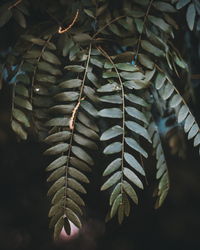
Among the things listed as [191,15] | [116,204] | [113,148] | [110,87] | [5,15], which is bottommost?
[116,204]

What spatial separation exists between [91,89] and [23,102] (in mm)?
151

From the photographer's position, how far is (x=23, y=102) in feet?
2.67

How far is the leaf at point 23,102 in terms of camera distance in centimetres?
81

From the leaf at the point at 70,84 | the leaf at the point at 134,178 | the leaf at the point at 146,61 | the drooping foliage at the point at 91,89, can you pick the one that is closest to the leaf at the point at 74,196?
the drooping foliage at the point at 91,89

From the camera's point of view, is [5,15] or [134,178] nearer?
[134,178]

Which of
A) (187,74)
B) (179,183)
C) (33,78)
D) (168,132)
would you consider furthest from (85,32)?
(179,183)

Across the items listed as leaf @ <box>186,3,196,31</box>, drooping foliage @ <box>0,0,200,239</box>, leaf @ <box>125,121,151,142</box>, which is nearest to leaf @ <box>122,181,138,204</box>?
drooping foliage @ <box>0,0,200,239</box>

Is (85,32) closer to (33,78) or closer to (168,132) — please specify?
(33,78)

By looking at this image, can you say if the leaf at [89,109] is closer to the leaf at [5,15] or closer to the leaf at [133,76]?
the leaf at [133,76]

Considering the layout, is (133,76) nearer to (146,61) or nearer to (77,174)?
(146,61)

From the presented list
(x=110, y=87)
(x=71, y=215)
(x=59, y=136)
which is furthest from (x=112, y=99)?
(x=71, y=215)

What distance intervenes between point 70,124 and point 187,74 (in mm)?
435

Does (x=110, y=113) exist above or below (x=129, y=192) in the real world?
above

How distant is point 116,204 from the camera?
2.43ft
